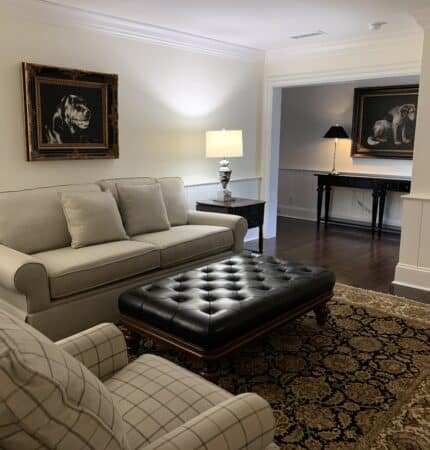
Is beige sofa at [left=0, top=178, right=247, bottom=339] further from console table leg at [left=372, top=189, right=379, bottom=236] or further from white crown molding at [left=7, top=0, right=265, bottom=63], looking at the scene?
console table leg at [left=372, top=189, right=379, bottom=236]

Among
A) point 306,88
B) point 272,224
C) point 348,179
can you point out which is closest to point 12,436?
point 272,224

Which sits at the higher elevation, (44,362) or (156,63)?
(156,63)

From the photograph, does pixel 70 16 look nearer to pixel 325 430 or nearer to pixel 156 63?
pixel 156 63

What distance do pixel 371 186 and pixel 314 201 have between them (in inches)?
49.2

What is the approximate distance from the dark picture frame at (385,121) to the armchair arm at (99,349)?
5.56 meters

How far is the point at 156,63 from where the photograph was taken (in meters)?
4.44

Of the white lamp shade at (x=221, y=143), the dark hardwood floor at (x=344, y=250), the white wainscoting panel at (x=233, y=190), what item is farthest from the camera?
the white wainscoting panel at (x=233, y=190)

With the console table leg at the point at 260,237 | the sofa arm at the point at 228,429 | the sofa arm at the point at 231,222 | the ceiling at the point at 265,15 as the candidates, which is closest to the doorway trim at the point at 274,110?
the ceiling at the point at 265,15

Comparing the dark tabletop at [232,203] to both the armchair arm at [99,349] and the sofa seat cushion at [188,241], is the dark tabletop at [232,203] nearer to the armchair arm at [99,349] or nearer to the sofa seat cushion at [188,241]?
the sofa seat cushion at [188,241]

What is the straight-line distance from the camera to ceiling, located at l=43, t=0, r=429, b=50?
3.52 metres

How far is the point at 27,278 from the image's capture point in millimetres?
2570

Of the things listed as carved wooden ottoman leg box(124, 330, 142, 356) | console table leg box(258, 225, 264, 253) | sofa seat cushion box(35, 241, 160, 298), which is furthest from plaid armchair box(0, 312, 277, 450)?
console table leg box(258, 225, 264, 253)

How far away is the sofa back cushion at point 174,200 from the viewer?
4.25m

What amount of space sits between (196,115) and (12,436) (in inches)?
173
